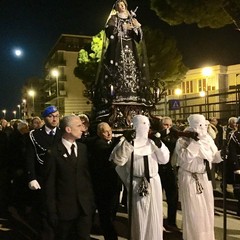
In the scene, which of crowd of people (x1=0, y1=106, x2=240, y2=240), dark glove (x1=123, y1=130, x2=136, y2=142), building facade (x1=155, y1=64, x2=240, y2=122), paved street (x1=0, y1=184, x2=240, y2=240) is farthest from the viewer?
building facade (x1=155, y1=64, x2=240, y2=122)

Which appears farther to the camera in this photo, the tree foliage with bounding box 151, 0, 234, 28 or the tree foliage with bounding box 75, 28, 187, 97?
the tree foliage with bounding box 75, 28, 187, 97

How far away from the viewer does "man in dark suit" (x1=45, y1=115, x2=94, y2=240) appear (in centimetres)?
502

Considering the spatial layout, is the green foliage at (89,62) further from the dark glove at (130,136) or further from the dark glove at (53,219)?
the dark glove at (53,219)

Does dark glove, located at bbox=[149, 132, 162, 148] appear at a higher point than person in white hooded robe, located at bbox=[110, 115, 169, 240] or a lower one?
higher

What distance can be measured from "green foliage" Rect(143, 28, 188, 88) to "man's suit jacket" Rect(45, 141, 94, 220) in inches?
1192

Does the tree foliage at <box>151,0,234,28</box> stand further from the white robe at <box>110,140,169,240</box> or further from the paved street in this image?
the white robe at <box>110,140,169,240</box>

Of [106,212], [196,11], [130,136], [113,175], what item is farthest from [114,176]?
[196,11]

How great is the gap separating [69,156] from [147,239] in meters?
1.53

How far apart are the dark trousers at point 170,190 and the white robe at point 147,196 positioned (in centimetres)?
235

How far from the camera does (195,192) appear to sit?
621 centimetres

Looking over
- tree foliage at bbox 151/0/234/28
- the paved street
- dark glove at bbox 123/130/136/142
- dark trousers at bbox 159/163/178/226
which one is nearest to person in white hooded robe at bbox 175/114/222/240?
dark glove at bbox 123/130/136/142

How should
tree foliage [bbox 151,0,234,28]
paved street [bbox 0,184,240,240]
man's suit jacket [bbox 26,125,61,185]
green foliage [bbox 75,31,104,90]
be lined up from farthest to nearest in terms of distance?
green foliage [bbox 75,31,104,90] < tree foliage [bbox 151,0,234,28] < paved street [bbox 0,184,240,240] < man's suit jacket [bbox 26,125,61,185]

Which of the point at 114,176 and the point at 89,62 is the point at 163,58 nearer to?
the point at 89,62

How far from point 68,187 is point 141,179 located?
114 centimetres
